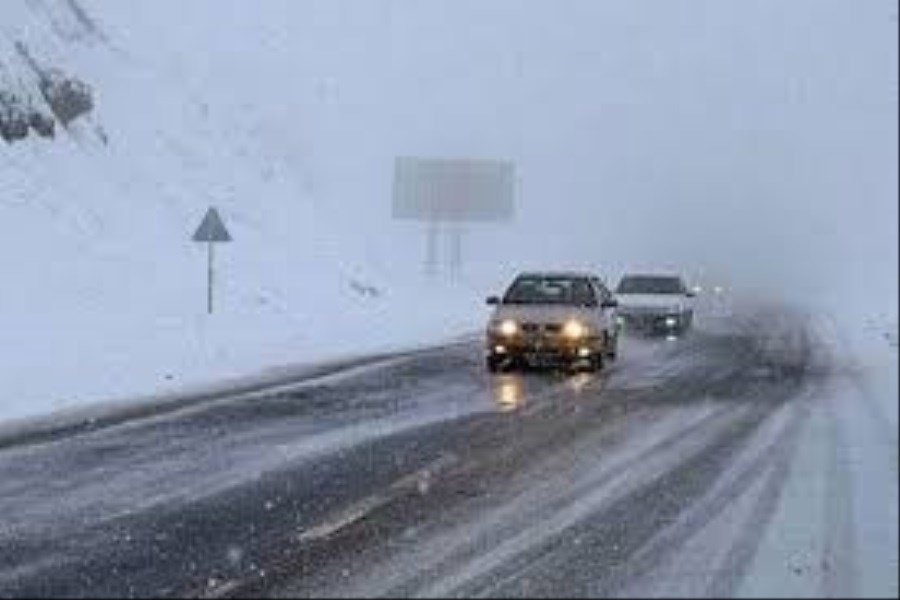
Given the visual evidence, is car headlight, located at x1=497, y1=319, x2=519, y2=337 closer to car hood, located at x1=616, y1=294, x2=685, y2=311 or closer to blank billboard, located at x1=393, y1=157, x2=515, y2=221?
car hood, located at x1=616, y1=294, x2=685, y2=311

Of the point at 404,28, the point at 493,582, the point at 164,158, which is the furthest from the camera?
the point at 404,28

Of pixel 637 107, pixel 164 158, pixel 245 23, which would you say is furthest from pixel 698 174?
pixel 164 158

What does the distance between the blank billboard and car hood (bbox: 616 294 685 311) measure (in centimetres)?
4673

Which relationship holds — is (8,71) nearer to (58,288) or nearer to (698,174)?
(58,288)

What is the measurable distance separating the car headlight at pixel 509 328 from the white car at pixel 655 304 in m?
14.9

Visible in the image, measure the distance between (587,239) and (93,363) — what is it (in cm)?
11991

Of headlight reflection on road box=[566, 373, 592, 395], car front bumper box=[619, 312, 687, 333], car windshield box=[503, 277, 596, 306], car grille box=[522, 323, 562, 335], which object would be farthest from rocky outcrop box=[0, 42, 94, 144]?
headlight reflection on road box=[566, 373, 592, 395]

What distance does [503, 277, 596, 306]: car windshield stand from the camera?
28.3 metres

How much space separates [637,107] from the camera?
6777 inches

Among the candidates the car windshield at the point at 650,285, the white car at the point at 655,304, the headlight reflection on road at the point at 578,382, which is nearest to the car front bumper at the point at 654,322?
the white car at the point at 655,304

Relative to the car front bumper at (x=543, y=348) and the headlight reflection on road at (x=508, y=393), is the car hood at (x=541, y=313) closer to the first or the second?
the car front bumper at (x=543, y=348)

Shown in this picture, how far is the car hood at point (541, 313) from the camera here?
88.8 ft

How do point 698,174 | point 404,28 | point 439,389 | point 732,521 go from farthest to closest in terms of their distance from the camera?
point 698,174
point 404,28
point 439,389
point 732,521

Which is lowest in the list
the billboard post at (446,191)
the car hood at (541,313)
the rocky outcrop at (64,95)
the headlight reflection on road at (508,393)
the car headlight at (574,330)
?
the headlight reflection on road at (508,393)
